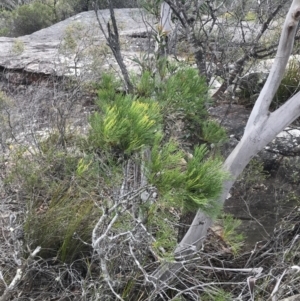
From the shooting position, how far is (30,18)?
10609 millimetres

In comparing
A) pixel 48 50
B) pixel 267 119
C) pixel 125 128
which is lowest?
pixel 48 50

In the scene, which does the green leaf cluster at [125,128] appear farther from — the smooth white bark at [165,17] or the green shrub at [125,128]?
the smooth white bark at [165,17]

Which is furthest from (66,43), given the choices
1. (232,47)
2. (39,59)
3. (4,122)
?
(232,47)

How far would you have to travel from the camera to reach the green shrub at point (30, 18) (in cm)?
1055

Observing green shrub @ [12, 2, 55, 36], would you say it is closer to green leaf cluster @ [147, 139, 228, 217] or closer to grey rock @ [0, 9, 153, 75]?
grey rock @ [0, 9, 153, 75]

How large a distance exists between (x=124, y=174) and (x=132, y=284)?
25.3 inches

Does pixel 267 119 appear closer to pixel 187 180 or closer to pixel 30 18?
pixel 187 180

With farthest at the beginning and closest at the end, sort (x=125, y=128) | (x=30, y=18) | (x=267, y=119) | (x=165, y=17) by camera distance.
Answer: (x=30, y=18), (x=165, y=17), (x=267, y=119), (x=125, y=128)

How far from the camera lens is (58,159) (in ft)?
10.4

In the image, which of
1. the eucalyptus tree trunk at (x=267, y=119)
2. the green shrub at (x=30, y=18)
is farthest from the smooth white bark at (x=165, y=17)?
the green shrub at (x=30, y=18)

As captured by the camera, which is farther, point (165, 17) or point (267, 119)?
point (165, 17)

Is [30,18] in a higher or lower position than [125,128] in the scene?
lower

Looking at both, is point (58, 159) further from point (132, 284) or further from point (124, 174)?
point (124, 174)

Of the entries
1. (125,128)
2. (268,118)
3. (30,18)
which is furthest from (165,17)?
(30,18)
